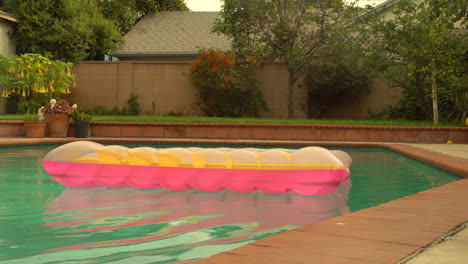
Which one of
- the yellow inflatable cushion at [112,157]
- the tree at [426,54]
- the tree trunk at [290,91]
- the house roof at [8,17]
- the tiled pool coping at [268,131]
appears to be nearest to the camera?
the yellow inflatable cushion at [112,157]

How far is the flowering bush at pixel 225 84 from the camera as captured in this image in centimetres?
1605

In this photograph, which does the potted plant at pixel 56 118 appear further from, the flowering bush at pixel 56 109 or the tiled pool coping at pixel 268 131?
the tiled pool coping at pixel 268 131

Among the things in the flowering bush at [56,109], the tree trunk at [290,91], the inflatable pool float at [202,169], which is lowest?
the inflatable pool float at [202,169]

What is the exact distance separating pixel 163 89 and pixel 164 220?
44.1ft

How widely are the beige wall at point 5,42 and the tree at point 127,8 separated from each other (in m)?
13.1

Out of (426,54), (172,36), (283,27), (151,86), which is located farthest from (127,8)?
(426,54)

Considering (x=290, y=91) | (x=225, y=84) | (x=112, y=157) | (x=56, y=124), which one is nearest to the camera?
(x=112, y=157)

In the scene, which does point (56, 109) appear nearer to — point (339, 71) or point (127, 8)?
point (339, 71)

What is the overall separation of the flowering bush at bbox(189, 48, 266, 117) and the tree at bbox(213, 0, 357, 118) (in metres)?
0.63

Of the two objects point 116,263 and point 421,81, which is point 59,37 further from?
point 116,263

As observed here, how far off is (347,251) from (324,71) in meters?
14.8

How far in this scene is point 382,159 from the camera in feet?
30.2

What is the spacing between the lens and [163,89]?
17172 millimetres

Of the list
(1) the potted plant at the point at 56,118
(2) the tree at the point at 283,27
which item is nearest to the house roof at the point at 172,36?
(2) the tree at the point at 283,27
